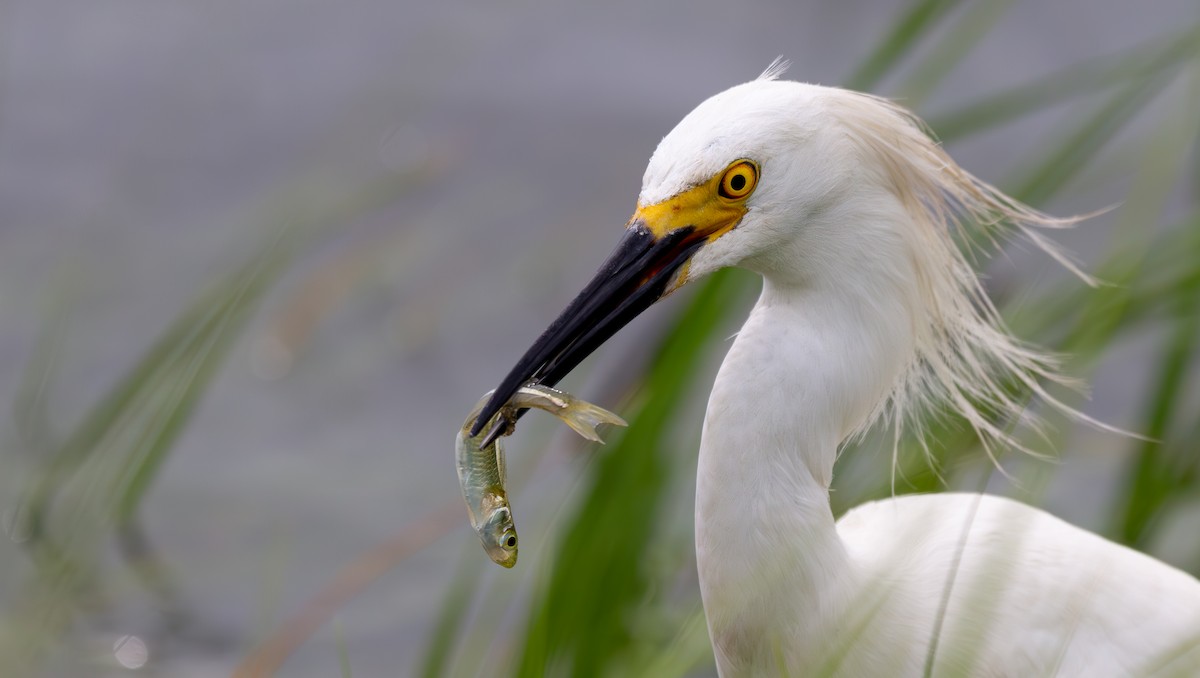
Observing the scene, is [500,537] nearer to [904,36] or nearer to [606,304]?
[606,304]

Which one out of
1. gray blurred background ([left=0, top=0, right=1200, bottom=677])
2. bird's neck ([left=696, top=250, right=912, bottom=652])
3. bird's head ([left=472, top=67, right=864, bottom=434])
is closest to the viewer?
bird's head ([left=472, top=67, right=864, bottom=434])

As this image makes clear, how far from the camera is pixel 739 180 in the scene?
2.12 m

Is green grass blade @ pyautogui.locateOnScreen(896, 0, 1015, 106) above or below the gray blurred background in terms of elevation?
above

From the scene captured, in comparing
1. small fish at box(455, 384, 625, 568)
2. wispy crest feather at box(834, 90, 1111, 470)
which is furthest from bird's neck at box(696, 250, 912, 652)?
small fish at box(455, 384, 625, 568)

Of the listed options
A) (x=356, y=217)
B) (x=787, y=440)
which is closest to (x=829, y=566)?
(x=787, y=440)

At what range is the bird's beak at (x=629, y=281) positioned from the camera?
7.02 ft

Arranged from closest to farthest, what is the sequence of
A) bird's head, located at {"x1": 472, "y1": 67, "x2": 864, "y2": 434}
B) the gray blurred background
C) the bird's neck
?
bird's head, located at {"x1": 472, "y1": 67, "x2": 864, "y2": 434} < the bird's neck < the gray blurred background

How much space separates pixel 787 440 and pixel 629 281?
354 mm

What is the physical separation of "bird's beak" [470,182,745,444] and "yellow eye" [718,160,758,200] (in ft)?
0.06

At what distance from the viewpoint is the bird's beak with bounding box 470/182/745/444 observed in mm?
2141

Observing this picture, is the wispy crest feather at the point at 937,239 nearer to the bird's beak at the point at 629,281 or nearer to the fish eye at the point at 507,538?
the bird's beak at the point at 629,281

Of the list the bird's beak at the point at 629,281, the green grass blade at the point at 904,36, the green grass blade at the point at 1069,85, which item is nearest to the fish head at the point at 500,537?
the bird's beak at the point at 629,281

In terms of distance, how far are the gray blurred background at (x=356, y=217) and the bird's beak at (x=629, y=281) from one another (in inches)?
80.8

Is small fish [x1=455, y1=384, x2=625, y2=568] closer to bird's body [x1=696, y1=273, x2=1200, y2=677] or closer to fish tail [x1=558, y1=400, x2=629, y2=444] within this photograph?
fish tail [x1=558, y1=400, x2=629, y2=444]
